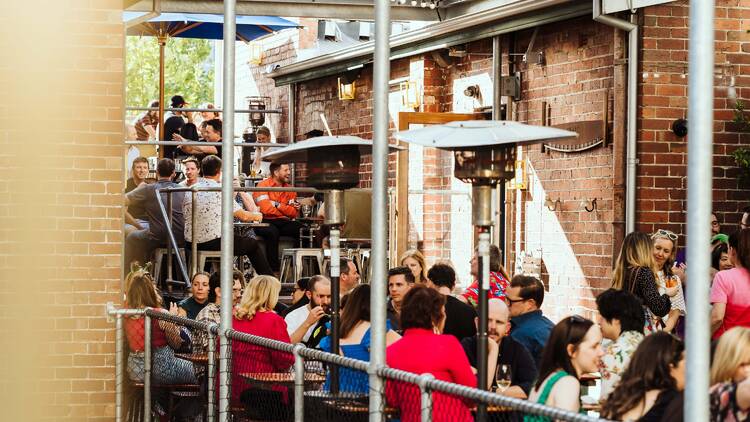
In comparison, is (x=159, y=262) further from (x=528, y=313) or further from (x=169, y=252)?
(x=528, y=313)

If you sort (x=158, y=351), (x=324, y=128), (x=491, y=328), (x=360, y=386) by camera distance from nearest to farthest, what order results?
(x=360, y=386)
(x=491, y=328)
(x=158, y=351)
(x=324, y=128)

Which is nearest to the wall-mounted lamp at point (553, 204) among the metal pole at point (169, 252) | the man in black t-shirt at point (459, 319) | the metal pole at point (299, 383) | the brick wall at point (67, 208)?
the metal pole at point (169, 252)

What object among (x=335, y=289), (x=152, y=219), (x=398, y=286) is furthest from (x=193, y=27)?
(x=335, y=289)

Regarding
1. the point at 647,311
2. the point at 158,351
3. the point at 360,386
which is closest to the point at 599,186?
the point at 647,311

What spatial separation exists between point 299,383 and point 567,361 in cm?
130

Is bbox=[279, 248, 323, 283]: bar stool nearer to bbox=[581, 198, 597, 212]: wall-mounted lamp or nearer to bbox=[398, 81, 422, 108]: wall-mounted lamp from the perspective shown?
bbox=[581, 198, 597, 212]: wall-mounted lamp

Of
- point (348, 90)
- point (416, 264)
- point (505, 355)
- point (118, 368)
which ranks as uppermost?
point (348, 90)

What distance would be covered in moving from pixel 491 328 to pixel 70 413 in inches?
129

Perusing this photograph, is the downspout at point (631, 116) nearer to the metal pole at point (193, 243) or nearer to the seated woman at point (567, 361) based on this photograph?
the metal pole at point (193, 243)

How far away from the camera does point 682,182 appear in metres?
12.8

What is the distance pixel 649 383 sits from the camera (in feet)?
20.0

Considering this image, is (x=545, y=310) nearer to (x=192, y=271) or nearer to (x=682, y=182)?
(x=682, y=182)

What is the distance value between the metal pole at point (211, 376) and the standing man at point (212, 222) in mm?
5041

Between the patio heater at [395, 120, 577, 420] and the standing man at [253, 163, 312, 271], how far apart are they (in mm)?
8524
